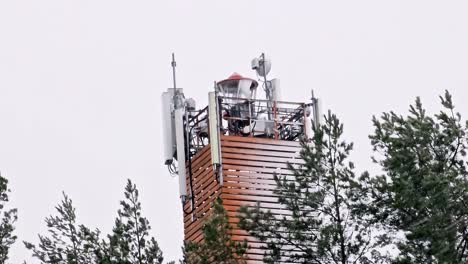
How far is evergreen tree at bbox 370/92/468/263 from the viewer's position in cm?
2647

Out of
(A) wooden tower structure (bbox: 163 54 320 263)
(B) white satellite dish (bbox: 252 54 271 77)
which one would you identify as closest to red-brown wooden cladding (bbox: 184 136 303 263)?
(A) wooden tower structure (bbox: 163 54 320 263)

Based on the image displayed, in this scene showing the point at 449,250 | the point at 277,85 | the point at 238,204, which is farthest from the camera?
the point at 277,85

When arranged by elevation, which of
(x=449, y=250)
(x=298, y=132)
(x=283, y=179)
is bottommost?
(x=449, y=250)

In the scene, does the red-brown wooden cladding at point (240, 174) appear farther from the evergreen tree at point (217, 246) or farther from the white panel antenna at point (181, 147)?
the evergreen tree at point (217, 246)

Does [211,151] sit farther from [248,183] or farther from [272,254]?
[272,254]

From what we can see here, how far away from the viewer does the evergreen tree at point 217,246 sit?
2883 centimetres

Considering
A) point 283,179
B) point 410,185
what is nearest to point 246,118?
point 283,179

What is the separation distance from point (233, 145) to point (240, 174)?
2.39 ft

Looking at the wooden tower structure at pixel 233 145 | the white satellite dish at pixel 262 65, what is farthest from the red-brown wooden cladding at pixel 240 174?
the white satellite dish at pixel 262 65

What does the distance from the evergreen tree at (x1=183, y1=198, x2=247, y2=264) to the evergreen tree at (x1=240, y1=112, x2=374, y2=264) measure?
0.59m

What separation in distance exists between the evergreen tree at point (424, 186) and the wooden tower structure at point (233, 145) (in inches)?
165

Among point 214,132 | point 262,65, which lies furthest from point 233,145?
point 262,65

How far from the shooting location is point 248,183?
3266 centimetres

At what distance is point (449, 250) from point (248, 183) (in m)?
7.58
